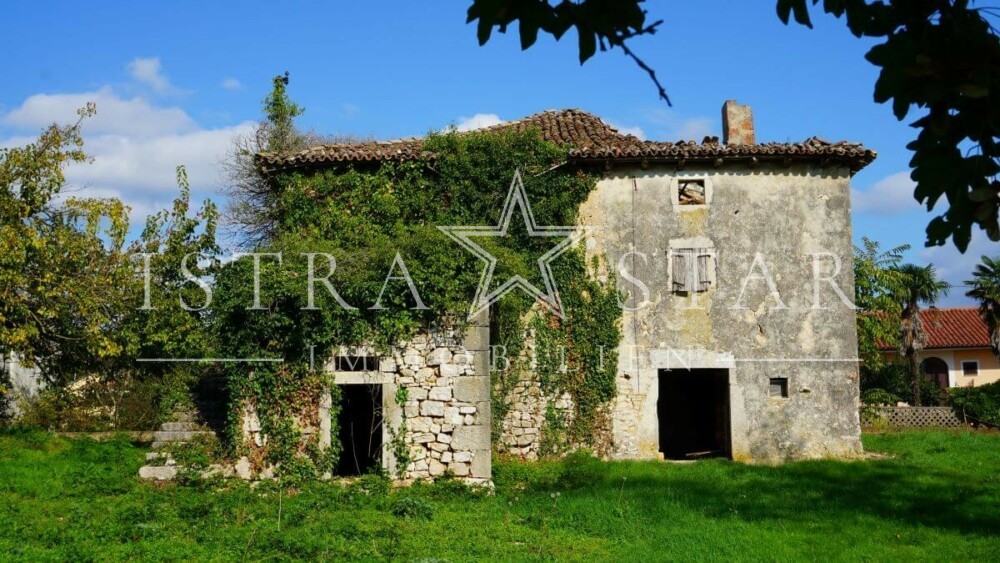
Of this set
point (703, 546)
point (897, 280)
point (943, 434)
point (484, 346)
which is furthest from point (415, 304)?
point (897, 280)

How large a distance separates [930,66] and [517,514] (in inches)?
362

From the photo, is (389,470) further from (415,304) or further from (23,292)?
(23,292)

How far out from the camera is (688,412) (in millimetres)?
21453

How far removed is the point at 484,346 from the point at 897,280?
17281 millimetres

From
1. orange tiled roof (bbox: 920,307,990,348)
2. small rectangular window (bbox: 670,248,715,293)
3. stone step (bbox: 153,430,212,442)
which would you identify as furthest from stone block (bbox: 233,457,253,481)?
orange tiled roof (bbox: 920,307,990,348)

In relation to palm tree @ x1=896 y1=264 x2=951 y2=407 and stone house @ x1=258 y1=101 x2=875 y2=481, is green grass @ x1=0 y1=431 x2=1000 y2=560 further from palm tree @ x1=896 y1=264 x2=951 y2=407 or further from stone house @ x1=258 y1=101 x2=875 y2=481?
palm tree @ x1=896 y1=264 x2=951 y2=407

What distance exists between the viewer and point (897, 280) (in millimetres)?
25922

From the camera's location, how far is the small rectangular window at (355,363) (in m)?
13.5

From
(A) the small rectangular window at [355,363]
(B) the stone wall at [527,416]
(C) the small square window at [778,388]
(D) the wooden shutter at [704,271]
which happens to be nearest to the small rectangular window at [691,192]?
(D) the wooden shutter at [704,271]

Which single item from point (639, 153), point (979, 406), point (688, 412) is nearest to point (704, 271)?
point (639, 153)

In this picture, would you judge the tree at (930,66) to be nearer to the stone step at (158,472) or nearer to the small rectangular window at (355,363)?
the small rectangular window at (355,363)

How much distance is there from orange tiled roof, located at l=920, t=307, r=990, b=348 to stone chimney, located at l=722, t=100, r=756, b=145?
78.4ft

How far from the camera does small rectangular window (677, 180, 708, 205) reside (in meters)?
18.2

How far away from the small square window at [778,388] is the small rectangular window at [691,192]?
394 centimetres
